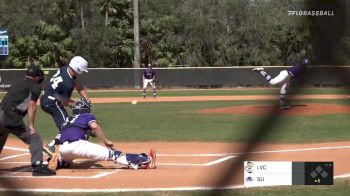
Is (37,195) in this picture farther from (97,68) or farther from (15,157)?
(97,68)

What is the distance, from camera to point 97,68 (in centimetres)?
2942

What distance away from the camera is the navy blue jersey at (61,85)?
702 centimetres

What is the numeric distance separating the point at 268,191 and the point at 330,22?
403 cm

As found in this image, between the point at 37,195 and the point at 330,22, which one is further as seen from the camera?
the point at 37,195

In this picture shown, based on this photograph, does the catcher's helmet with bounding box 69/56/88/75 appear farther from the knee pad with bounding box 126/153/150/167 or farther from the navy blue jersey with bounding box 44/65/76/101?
the knee pad with bounding box 126/153/150/167

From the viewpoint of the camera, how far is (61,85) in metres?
7.20

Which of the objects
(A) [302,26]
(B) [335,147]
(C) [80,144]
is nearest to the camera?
(A) [302,26]

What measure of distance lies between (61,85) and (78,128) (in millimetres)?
750

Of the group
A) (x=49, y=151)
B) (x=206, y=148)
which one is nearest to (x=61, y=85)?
(x=49, y=151)

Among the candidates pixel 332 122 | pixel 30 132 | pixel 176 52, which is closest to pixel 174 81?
pixel 176 52
